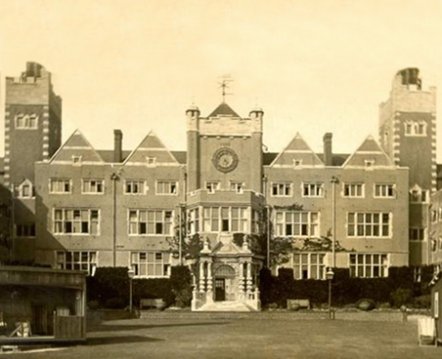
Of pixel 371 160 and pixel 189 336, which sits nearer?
pixel 189 336

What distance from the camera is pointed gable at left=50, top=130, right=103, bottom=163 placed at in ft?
217

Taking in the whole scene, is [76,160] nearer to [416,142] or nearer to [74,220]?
[74,220]

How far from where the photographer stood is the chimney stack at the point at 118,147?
2675 inches

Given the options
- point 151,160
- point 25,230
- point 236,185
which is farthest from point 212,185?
point 25,230

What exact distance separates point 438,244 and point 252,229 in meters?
12.7

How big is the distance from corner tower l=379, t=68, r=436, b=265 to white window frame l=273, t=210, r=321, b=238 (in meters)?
7.16

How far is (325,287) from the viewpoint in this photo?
62.3m

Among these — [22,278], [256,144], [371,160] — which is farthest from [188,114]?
[22,278]

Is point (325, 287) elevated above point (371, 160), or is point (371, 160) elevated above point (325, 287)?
point (371, 160)

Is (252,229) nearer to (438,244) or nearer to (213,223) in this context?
(213,223)

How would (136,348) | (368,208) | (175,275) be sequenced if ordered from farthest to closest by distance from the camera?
(368,208) → (175,275) → (136,348)

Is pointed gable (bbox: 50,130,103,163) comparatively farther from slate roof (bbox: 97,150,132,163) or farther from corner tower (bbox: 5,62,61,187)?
slate roof (bbox: 97,150,132,163)

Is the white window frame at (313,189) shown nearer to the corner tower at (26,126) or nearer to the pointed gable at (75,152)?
the pointed gable at (75,152)

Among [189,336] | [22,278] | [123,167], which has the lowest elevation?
[189,336]
